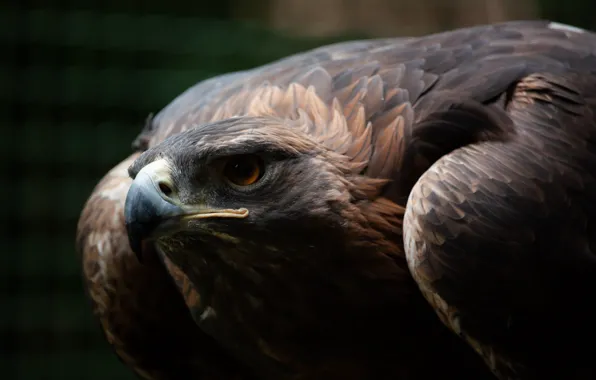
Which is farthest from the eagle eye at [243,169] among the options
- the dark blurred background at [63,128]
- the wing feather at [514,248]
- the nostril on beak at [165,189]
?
the dark blurred background at [63,128]

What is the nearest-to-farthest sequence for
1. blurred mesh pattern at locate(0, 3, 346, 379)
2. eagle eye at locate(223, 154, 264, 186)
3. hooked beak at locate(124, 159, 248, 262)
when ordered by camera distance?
1. hooked beak at locate(124, 159, 248, 262)
2. eagle eye at locate(223, 154, 264, 186)
3. blurred mesh pattern at locate(0, 3, 346, 379)

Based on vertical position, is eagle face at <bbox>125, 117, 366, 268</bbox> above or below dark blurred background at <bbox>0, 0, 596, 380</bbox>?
above

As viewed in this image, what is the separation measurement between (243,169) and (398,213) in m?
0.38

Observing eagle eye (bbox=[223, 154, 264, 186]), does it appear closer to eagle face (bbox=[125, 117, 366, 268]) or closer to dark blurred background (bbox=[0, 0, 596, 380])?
eagle face (bbox=[125, 117, 366, 268])

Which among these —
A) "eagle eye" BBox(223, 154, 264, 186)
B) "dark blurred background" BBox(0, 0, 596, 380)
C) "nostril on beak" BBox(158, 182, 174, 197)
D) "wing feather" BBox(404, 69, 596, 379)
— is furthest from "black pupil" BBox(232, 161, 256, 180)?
"dark blurred background" BBox(0, 0, 596, 380)

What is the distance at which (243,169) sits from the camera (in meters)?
1.80

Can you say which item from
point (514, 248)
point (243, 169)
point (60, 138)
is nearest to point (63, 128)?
point (60, 138)

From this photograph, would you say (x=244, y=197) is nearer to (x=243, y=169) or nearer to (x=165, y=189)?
→ (x=243, y=169)

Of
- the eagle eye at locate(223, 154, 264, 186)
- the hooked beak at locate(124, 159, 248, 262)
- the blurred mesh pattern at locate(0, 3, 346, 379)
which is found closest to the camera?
the hooked beak at locate(124, 159, 248, 262)

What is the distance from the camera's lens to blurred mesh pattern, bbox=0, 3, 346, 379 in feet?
13.0

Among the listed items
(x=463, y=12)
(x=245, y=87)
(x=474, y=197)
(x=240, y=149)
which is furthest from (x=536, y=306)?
(x=463, y=12)

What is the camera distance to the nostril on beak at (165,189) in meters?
1.71

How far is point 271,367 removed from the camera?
2131 mm

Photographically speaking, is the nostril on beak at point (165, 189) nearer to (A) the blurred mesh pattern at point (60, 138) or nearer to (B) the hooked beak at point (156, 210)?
(B) the hooked beak at point (156, 210)
